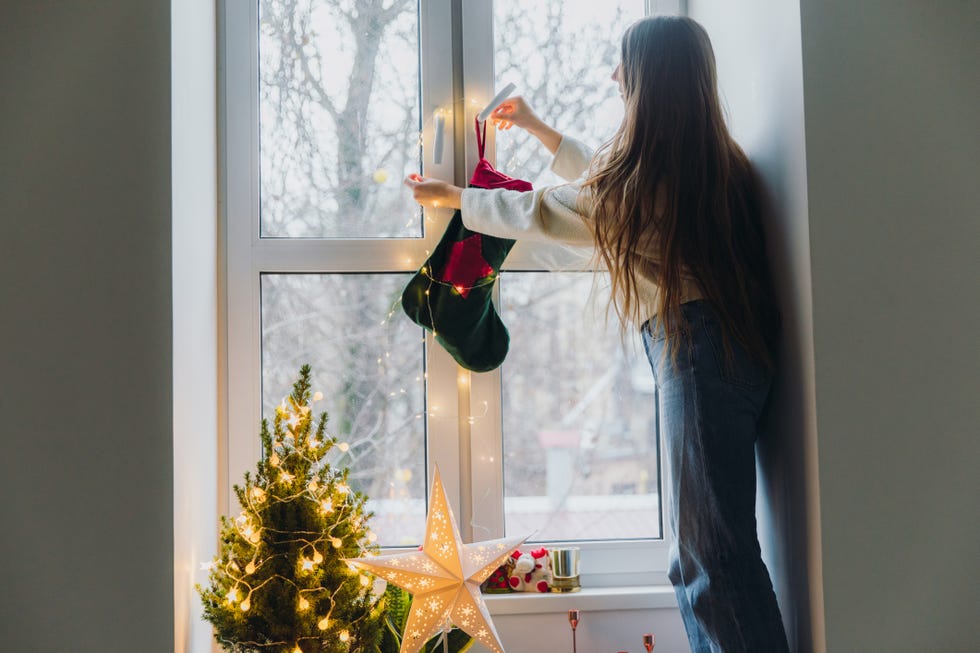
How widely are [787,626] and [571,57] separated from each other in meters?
1.34

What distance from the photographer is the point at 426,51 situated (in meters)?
1.92

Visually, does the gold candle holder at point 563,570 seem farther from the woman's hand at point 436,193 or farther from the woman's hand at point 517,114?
the woman's hand at point 517,114

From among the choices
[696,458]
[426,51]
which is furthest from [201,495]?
[426,51]

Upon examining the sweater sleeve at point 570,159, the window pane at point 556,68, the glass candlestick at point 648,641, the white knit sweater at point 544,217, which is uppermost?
the window pane at point 556,68

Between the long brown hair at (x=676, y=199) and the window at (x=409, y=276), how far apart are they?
0.41 m

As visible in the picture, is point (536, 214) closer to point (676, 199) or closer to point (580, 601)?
point (676, 199)

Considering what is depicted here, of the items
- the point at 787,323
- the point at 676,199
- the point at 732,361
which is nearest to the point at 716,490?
the point at 732,361

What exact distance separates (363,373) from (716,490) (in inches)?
33.2

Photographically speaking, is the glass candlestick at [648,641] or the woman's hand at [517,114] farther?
the woman's hand at [517,114]

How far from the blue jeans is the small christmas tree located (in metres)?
0.59

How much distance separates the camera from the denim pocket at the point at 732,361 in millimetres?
1446

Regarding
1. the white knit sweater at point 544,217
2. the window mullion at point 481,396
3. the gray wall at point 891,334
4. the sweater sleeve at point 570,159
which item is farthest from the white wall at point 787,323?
the window mullion at point 481,396

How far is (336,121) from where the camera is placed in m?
1.91

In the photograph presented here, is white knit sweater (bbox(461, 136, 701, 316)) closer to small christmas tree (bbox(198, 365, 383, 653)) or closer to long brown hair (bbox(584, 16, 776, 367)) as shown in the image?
long brown hair (bbox(584, 16, 776, 367))
